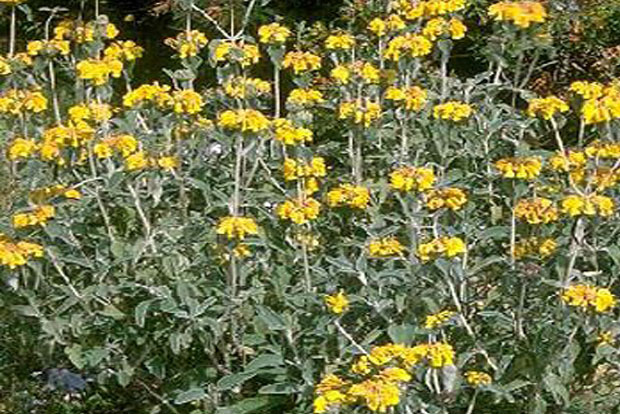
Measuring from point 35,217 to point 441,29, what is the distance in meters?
1.16

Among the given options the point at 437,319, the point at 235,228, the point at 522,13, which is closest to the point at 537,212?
the point at 437,319

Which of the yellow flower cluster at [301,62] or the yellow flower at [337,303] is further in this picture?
the yellow flower cluster at [301,62]

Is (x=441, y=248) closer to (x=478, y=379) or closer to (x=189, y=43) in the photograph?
(x=478, y=379)

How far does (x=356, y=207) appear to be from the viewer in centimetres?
282

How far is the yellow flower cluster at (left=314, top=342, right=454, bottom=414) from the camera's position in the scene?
2.20 m

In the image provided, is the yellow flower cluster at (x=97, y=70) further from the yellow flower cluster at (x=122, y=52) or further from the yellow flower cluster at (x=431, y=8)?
the yellow flower cluster at (x=431, y=8)

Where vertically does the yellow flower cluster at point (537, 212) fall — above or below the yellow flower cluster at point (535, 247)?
above

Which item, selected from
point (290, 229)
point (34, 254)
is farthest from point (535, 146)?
point (34, 254)

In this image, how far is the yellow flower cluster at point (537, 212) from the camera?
2613 mm

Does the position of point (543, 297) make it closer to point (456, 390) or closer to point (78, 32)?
point (456, 390)

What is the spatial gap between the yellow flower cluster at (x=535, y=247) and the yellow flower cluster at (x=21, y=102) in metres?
1.26

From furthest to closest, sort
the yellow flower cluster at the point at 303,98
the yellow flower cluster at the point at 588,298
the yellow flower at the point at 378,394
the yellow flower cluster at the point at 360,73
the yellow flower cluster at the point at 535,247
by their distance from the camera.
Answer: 1. the yellow flower cluster at the point at 360,73
2. the yellow flower cluster at the point at 303,98
3. the yellow flower cluster at the point at 535,247
4. the yellow flower cluster at the point at 588,298
5. the yellow flower at the point at 378,394

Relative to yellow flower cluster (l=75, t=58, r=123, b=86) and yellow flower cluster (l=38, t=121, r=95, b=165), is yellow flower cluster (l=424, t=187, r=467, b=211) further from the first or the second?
yellow flower cluster (l=75, t=58, r=123, b=86)

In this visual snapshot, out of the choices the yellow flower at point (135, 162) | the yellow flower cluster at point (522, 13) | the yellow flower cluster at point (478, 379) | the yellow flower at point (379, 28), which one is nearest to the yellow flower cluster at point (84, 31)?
the yellow flower at point (135, 162)
